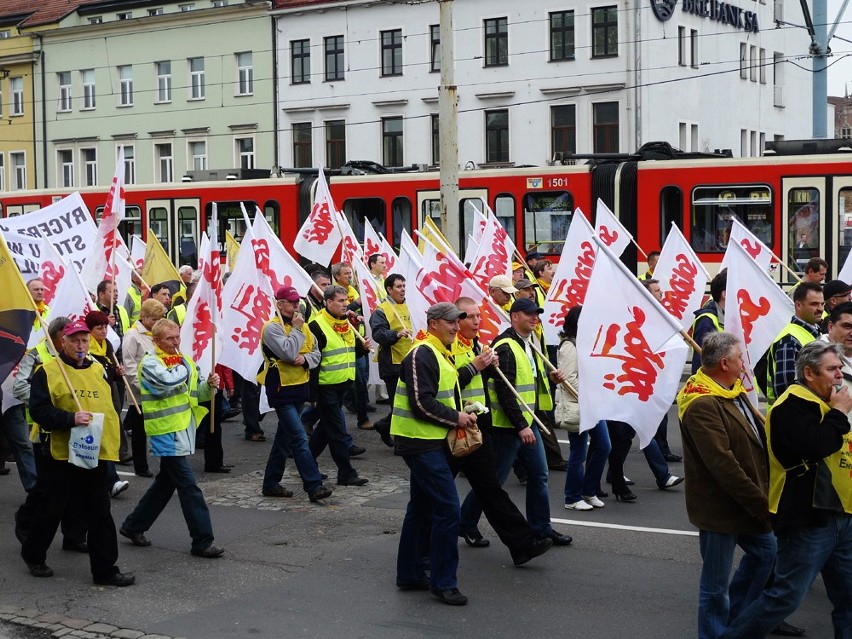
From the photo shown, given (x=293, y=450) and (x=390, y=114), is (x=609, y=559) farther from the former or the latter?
(x=390, y=114)

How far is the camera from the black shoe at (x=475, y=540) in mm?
9086

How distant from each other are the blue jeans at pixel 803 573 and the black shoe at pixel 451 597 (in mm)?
1926

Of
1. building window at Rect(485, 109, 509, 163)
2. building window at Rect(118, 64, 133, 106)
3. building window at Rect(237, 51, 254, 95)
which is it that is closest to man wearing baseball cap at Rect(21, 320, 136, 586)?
building window at Rect(485, 109, 509, 163)

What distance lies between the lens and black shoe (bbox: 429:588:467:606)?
7.72 meters

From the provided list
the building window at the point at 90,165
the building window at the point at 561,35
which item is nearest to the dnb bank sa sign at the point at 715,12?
the building window at the point at 561,35

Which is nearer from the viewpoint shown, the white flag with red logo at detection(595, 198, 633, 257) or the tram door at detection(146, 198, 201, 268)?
the white flag with red logo at detection(595, 198, 633, 257)

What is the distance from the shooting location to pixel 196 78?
1865 inches

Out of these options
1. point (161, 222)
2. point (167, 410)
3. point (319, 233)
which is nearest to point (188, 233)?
point (161, 222)

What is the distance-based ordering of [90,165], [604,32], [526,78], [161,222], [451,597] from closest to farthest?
[451,597]
[161,222]
[604,32]
[526,78]
[90,165]

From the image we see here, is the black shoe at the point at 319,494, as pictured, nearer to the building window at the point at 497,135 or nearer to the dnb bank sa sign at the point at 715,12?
the dnb bank sa sign at the point at 715,12

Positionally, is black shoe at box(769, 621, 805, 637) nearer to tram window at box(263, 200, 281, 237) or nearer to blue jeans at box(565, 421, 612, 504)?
blue jeans at box(565, 421, 612, 504)

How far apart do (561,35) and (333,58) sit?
8.81 metres

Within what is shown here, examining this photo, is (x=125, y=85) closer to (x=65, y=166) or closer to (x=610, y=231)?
(x=65, y=166)

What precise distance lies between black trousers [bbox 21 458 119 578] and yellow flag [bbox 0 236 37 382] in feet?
2.51
